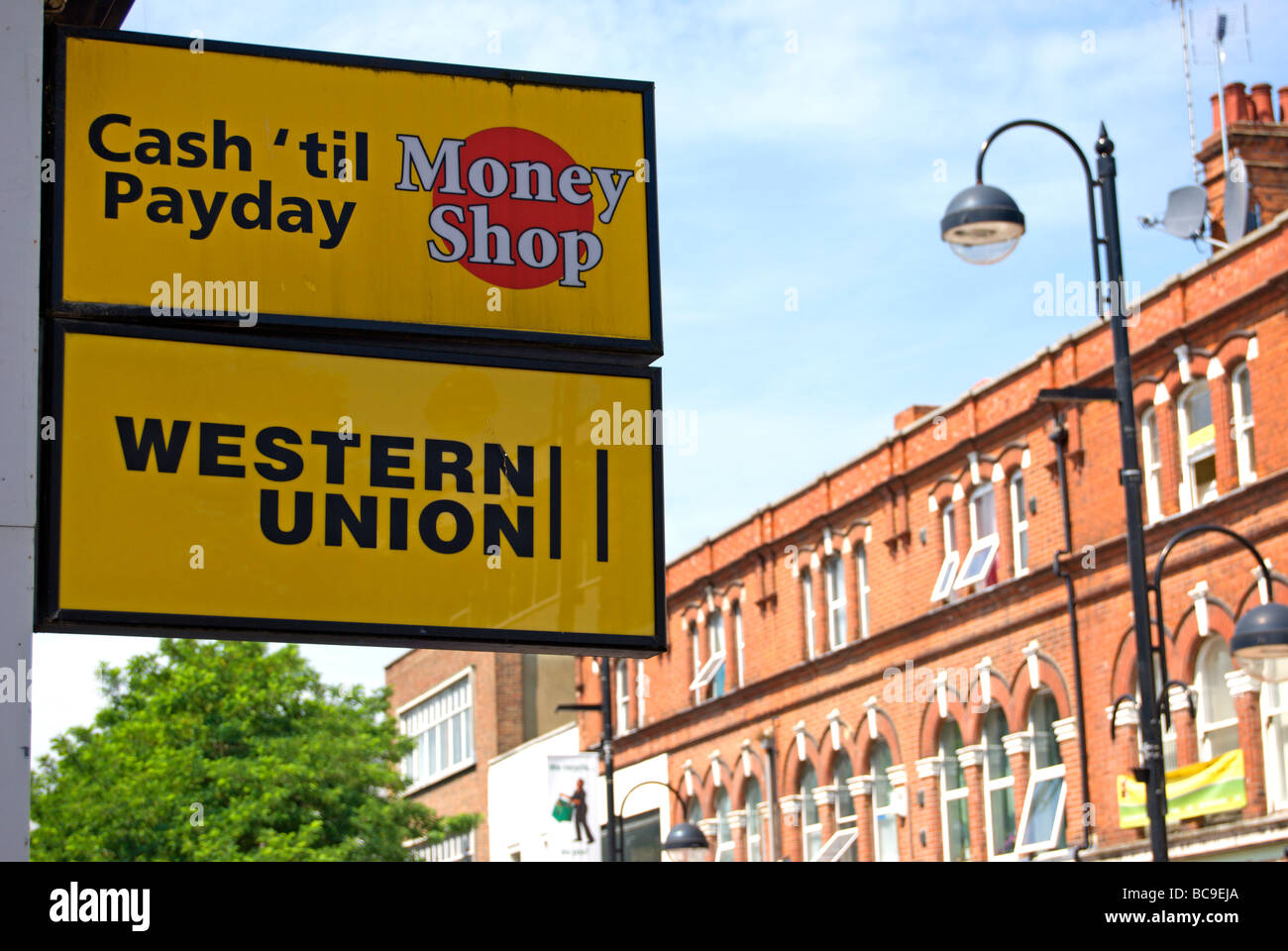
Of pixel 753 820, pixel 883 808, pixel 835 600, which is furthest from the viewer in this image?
pixel 753 820

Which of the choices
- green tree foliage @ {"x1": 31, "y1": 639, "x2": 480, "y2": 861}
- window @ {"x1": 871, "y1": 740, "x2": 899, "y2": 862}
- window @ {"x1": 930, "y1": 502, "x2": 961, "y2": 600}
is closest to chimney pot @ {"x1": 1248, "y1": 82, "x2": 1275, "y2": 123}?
window @ {"x1": 930, "y1": 502, "x2": 961, "y2": 600}

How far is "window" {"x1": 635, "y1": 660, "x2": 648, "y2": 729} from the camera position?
50500 mm

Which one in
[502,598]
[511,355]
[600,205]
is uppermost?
[600,205]

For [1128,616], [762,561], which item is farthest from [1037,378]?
[762,561]

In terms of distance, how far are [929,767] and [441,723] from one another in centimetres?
3384

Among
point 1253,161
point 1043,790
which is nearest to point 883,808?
point 1043,790

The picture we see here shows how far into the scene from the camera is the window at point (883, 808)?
38094mm

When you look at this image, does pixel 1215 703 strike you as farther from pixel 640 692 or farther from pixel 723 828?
pixel 640 692

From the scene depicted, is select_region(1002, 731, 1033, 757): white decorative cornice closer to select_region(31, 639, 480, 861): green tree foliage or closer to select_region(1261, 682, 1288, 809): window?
select_region(1261, 682, 1288, 809): window

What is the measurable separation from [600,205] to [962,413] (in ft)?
99.8

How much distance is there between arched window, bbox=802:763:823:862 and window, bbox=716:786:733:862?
3757mm

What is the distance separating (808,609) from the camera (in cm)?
4209

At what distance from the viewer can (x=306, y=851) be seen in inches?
1561
